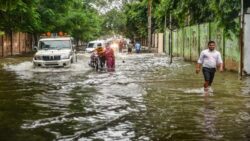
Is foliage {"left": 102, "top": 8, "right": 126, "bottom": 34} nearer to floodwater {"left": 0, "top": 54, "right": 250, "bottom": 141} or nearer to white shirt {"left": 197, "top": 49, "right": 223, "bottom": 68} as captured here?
floodwater {"left": 0, "top": 54, "right": 250, "bottom": 141}

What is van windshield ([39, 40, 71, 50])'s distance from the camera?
3080cm

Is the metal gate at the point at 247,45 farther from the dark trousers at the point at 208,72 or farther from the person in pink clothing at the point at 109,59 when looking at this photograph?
the person in pink clothing at the point at 109,59

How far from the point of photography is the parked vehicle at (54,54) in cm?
2923

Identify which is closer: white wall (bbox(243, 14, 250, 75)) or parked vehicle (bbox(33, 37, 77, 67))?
white wall (bbox(243, 14, 250, 75))

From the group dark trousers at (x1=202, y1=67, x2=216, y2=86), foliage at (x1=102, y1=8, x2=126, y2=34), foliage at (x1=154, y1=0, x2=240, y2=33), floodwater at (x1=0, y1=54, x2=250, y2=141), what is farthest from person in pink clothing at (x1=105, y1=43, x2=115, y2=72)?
foliage at (x1=102, y1=8, x2=126, y2=34)

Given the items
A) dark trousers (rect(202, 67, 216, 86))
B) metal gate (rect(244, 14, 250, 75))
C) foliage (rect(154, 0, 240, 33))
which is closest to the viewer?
dark trousers (rect(202, 67, 216, 86))

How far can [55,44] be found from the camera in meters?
30.9

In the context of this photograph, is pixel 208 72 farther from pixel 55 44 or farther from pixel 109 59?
pixel 55 44

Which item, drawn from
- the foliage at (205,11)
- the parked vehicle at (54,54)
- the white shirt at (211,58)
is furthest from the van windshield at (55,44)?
the white shirt at (211,58)

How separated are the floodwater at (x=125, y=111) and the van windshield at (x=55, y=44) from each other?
9.64 metres

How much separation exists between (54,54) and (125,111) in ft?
55.7

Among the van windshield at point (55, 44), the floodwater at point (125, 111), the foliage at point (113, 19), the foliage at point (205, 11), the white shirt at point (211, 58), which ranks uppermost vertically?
the foliage at point (113, 19)

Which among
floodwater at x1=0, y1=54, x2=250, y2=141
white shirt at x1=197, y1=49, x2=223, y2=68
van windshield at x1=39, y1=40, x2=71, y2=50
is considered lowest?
floodwater at x1=0, y1=54, x2=250, y2=141

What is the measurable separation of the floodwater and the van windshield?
9645 mm
